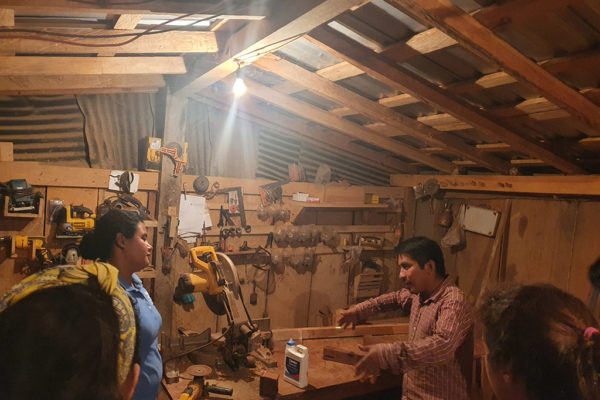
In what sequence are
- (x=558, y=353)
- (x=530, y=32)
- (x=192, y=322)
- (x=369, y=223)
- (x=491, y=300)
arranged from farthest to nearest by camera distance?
(x=369, y=223)
(x=192, y=322)
(x=530, y=32)
(x=491, y=300)
(x=558, y=353)

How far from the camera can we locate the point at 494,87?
2695mm

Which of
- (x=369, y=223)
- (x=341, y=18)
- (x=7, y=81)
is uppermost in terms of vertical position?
(x=341, y=18)

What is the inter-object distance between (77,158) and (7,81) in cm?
81

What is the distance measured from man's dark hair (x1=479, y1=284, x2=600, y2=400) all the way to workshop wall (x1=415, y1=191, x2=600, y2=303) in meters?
2.48

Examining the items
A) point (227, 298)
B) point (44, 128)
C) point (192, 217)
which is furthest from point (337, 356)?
point (44, 128)

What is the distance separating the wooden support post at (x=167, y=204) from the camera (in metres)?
3.52

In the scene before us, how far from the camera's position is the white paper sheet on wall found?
12.0ft

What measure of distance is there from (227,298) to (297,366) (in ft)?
2.07

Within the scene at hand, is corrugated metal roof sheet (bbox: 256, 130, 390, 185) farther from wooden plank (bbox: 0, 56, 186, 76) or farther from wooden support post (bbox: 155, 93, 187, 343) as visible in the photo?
wooden plank (bbox: 0, 56, 186, 76)

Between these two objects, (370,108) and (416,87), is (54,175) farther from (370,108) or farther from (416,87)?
(416,87)

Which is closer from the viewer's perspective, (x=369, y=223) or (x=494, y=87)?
(x=494, y=87)

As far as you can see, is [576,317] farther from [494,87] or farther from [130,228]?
[494,87]

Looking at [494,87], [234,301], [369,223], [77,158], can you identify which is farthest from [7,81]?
[369,223]

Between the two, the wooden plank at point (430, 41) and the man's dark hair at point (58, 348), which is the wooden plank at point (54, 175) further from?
the man's dark hair at point (58, 348)
